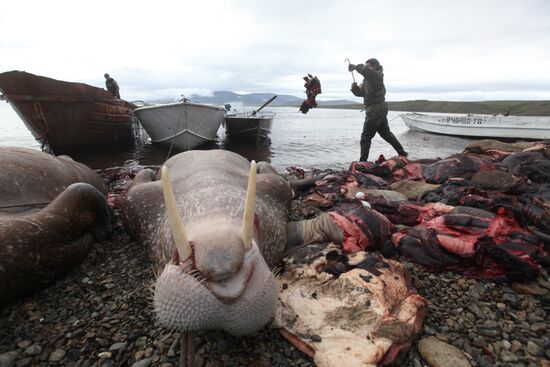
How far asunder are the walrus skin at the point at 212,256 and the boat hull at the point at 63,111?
9.87 m

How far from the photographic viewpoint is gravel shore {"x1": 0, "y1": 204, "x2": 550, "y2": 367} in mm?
2352

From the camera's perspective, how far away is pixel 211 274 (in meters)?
1.78

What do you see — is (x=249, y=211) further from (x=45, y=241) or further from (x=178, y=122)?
(x=178, y=122)

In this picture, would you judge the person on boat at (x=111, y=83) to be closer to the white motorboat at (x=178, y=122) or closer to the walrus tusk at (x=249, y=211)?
the white motorboat at (x=178, y=122)

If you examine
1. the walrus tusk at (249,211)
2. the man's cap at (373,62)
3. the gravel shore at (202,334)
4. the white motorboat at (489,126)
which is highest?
the man's cap at (373,62)

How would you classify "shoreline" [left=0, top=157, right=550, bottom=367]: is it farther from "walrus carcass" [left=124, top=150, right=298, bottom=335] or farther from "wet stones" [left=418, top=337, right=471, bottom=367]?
"walrus carcass" [left=124, top=150, right=298, bottom=335]

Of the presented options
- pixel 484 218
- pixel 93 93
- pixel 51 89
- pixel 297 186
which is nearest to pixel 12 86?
pixel 51 89

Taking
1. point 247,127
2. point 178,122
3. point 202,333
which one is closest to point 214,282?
point 202,333

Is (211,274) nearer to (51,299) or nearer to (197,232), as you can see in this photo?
(197,232)

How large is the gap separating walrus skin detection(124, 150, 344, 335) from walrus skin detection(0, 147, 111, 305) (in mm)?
531

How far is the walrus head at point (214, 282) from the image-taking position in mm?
1768

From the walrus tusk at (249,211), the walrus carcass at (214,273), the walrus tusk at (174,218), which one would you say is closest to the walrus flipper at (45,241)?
the walrus carcass at (214,273)

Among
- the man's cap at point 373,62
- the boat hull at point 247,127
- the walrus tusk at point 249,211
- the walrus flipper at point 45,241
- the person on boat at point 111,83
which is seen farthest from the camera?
the person on boat at point 111,83

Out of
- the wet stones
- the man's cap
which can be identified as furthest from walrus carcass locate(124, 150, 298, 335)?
the man's cap
